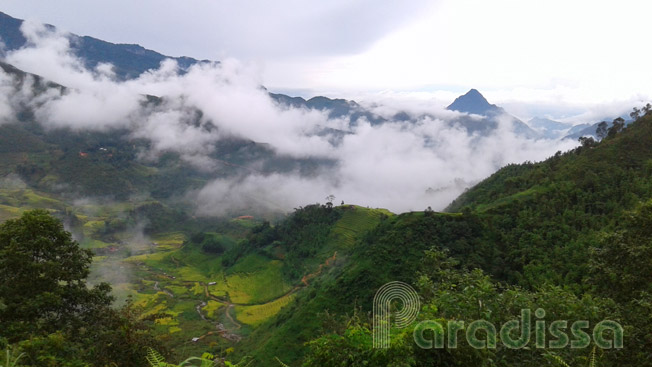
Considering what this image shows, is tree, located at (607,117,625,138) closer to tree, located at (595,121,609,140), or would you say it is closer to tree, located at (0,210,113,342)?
tree, located at (595,121,609,140)

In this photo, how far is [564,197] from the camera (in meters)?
49.1

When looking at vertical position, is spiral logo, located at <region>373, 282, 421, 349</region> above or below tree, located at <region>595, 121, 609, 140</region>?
below

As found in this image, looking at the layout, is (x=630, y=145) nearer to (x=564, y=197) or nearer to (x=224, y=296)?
(x=564, y=197)

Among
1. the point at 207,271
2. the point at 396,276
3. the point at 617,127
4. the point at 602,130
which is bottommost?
the point at 207,271

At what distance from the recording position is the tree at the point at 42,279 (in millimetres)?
13852

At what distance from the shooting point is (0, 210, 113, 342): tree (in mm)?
13852

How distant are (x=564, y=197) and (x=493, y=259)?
14926 mm

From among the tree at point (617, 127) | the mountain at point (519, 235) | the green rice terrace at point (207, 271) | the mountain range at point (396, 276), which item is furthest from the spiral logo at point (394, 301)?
Answer: the tree at point (617, 127)

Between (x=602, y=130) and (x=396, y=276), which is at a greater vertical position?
(x=602, y=130)

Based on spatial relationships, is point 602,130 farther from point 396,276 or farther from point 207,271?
point 207,271

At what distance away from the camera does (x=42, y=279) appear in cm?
1505

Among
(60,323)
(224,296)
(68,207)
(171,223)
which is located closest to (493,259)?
(60,323)

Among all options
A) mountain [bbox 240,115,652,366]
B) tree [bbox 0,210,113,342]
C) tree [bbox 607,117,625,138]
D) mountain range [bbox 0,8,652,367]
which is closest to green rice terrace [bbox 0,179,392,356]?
mountain range [bbox 0,8,652,367]

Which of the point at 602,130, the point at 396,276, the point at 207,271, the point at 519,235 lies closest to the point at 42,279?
the point at 396,276
